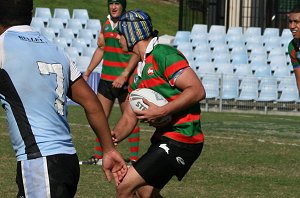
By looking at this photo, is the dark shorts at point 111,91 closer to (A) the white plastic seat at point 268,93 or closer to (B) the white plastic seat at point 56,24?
(A) the white plastic seat at point 268,93

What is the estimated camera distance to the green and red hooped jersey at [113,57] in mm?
12586

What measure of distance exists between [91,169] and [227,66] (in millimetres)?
14855

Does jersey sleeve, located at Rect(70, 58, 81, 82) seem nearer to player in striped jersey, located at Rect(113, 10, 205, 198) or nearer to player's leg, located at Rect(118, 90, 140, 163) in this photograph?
player in striped jersey, located at Rect(113, 10, 205, 198)

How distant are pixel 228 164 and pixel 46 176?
776 centimetres

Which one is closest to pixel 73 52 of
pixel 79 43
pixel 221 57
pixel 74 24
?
pixel 79 43

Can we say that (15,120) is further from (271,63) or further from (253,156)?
(271,63)

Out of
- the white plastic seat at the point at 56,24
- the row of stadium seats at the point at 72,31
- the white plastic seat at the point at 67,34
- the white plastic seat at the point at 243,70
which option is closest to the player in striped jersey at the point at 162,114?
the row of stadium seats at the point at 72,31

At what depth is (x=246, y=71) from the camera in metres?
26.5

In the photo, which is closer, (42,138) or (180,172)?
(42,138)

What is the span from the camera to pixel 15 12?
17.1ft

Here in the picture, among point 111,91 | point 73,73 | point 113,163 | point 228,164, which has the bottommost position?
point 228,164

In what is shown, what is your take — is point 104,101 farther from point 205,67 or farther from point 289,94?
point 205,67

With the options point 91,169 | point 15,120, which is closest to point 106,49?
point 91,169

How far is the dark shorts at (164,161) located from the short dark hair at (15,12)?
235 cm
